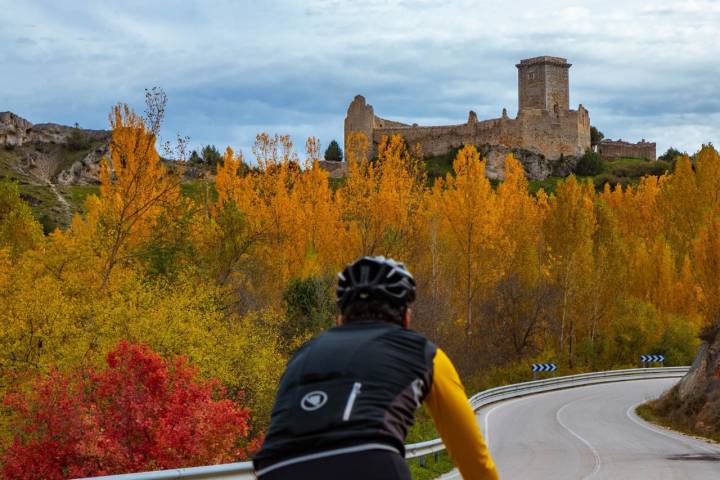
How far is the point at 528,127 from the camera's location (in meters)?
117

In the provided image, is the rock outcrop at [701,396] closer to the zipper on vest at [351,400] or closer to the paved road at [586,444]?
the paved road at [586,444]

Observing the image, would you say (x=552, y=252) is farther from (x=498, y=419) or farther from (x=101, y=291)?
(x=101, y=291)

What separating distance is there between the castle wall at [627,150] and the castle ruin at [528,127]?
15.6 m

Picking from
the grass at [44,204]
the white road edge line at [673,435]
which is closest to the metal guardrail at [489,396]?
the white road edge line at [673,435]

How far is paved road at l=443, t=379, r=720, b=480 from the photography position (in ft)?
51.6

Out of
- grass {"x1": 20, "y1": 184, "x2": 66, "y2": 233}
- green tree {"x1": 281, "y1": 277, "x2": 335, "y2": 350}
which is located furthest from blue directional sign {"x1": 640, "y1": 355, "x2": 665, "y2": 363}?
grass {"x1": 20, "y1": 184, "x2": 66, "y2": 233}

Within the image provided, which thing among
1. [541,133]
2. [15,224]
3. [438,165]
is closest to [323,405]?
[15,224]

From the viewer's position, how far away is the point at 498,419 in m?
26.9

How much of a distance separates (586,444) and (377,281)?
1844 centimetres

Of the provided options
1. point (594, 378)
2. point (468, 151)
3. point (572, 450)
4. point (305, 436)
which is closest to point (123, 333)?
point (572, 450)

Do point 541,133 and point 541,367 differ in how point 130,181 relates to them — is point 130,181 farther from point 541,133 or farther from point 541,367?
point 541,133

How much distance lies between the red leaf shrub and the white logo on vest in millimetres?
10825

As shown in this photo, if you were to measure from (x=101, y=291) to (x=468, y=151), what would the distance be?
1217 inches

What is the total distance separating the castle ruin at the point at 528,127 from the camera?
117 metres
